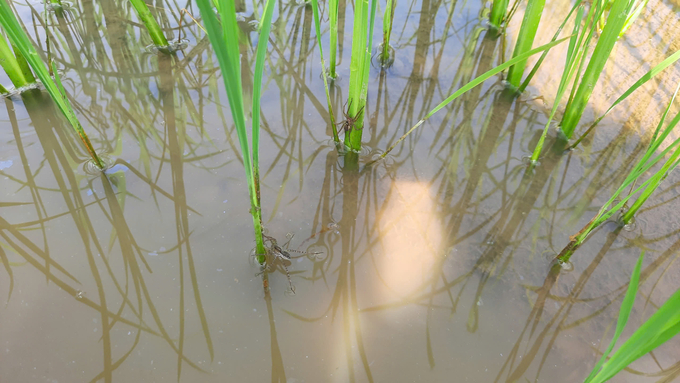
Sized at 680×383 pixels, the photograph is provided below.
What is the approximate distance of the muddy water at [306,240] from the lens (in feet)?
3.21

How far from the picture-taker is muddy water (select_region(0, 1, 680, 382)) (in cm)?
98

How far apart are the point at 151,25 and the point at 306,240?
3.92 feet

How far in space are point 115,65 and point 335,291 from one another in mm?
1406

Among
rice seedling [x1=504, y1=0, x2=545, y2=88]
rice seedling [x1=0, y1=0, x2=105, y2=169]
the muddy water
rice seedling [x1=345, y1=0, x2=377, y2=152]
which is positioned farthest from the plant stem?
rice seedling [x1=504, y1=0, x2=545, y2=88]

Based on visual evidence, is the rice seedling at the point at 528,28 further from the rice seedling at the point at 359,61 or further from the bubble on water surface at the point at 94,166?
the bubble on water surface at the point at 94,166

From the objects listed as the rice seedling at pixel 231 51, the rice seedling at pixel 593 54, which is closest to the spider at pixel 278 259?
the rice seedling at pixel 231 51

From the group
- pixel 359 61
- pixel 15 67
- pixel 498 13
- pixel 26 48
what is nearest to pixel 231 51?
pixel 359 61

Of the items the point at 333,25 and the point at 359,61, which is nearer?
the point at 359,61

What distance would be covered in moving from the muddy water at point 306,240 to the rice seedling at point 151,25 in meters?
0.11

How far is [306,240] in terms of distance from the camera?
1.18m

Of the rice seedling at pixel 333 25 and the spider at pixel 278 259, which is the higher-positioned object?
the rice seedling at pixel 333 25

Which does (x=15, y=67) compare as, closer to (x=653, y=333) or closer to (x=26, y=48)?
(x=26, y=48)

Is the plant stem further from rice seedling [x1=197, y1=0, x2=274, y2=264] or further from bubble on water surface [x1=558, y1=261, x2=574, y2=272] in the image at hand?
bubble on water surface [x1=558, y1=261, x2=574, y2=272]

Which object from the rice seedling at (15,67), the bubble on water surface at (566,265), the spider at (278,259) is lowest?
the bubble on water surface at (566,265)
